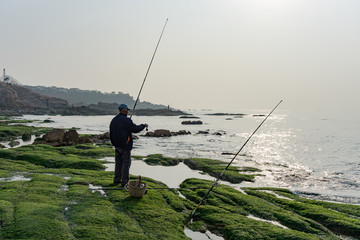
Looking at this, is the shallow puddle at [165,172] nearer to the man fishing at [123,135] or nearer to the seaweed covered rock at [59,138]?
the man fishing at [123,135]

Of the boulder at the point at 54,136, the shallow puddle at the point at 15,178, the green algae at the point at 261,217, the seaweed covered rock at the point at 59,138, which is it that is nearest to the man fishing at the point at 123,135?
the green algae at the point at 261,217

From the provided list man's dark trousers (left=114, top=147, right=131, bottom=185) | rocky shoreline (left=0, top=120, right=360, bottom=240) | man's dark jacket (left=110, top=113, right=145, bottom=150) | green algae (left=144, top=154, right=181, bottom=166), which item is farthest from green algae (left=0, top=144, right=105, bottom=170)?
man's dark jacket (left=110, top=113, right=145, bottom=150)

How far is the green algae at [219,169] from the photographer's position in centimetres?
1730

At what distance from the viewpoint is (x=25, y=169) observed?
14.0m

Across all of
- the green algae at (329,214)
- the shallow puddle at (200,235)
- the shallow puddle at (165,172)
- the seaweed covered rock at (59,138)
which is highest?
the seaweed covered rock at (59,138)

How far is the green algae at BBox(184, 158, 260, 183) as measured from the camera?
17297 millimetres

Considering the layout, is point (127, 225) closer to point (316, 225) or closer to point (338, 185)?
point (316, 225)

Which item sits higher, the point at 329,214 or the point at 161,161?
the point at 329,214

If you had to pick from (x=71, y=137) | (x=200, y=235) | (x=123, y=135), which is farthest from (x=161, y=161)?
(x=200, y=235)

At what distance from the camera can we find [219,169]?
62.6 ft

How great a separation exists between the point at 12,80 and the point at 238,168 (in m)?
192

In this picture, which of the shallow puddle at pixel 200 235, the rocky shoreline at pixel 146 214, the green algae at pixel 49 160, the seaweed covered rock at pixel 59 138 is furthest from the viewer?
the seaweed covered rock at pixel 59 138

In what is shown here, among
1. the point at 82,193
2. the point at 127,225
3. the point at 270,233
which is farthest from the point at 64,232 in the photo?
the point at 270,233

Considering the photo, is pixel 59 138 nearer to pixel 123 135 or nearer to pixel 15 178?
pixel 15 178
